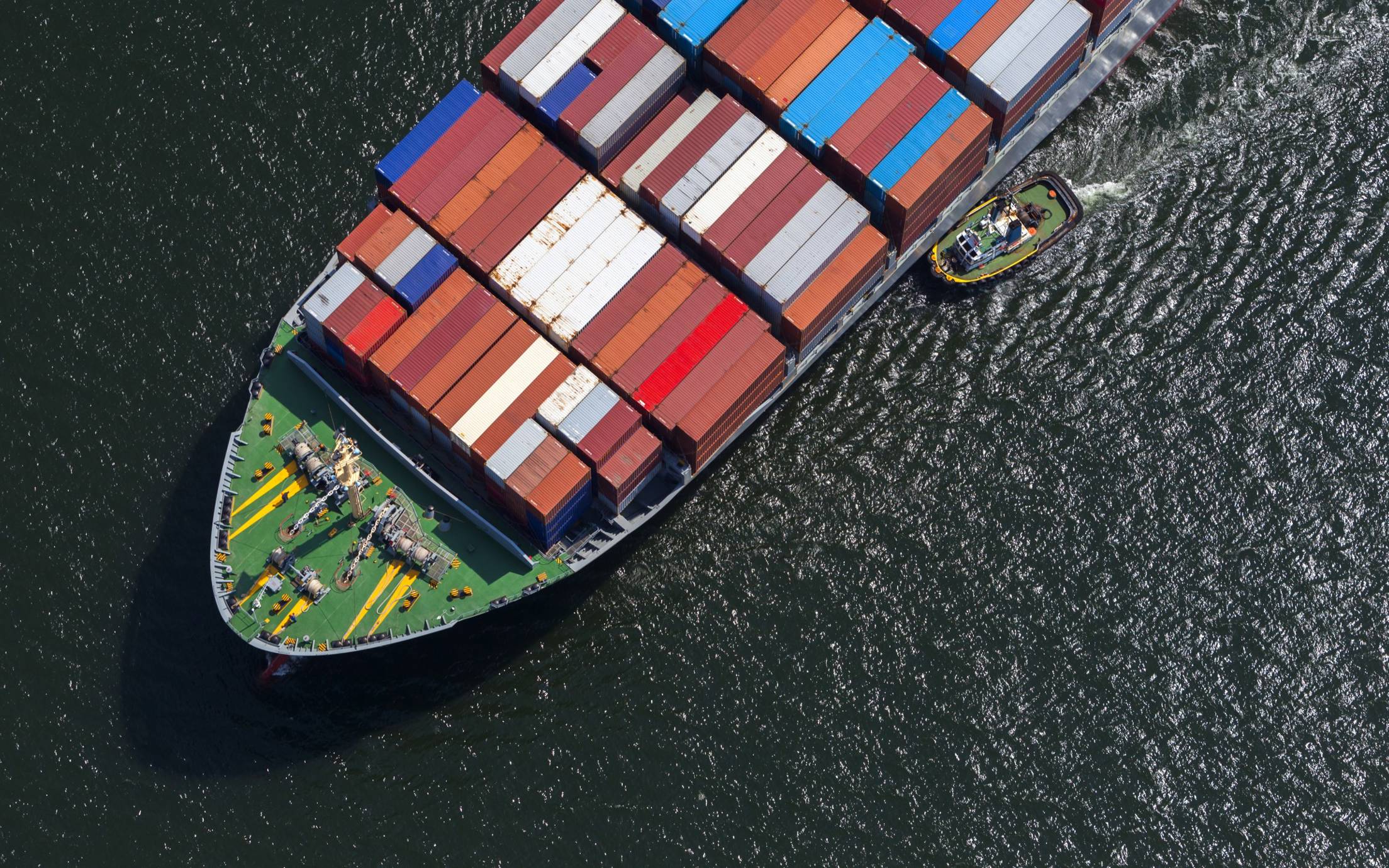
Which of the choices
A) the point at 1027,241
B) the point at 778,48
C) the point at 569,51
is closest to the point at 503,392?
the point at 569,51

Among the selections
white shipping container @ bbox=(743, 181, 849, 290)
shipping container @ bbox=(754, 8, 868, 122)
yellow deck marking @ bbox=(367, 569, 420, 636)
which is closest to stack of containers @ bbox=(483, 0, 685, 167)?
shipping container @ bbox=(754, 8, 868, 122)

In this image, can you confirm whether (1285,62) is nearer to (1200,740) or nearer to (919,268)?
(919,268)

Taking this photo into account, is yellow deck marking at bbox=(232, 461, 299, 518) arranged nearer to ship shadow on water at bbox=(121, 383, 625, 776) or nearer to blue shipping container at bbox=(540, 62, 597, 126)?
ship shadow on water at bbox=(121, 383, 625, 776)

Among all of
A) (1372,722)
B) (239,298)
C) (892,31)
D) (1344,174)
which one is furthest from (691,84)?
(1372,722)

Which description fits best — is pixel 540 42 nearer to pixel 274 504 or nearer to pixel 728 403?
pixel 728 403

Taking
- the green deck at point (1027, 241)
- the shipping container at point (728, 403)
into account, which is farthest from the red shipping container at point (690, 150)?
the green deck at point (1027, 241)

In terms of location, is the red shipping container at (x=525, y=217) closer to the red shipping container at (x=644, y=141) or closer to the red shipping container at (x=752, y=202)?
the red shipping container at (x=644, y=141)
